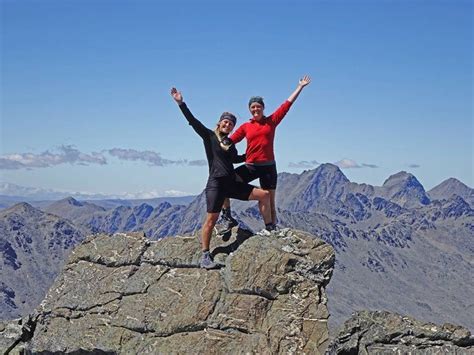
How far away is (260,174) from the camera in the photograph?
2452 cm

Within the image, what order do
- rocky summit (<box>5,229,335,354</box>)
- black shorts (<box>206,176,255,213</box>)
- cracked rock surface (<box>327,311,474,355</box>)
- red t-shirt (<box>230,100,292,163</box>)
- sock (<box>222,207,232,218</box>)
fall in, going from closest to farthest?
cracked rock surface (<box>327,311,474,355</box>)
rocky summit (<box>5,229,335,354</box>)
red t-shirt (<box>230,100,292,163</box>)
black shorts (<box>206,176,255,213</box>)
sock (<box>222,207,232,218</box>)

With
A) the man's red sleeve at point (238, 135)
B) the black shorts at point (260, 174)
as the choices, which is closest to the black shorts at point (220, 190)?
the black shorts at point (260, 174)

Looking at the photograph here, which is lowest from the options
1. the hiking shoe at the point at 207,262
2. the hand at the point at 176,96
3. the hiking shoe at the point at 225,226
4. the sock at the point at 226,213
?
the hiking shoe at the point at 207,262

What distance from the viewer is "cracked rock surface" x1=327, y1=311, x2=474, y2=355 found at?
20.0 m

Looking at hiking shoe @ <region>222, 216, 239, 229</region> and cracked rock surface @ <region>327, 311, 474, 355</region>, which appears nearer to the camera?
cracked rock surface @ <region>327, 311, 474, 355</region>

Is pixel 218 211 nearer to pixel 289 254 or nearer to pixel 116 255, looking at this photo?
pixel 289 254

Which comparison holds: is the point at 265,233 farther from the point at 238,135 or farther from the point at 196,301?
the point at 238,135

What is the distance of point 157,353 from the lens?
22438 mm

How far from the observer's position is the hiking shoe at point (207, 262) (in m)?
24.2

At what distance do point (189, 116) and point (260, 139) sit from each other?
2.99m

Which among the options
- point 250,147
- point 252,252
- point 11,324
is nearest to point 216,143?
point 250,147

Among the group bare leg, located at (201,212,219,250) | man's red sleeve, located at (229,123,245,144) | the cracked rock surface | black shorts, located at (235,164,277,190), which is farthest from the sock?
the cracked rock surface

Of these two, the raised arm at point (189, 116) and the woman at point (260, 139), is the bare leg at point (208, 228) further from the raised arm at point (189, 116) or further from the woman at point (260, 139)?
the raised arm at point (189, 116)

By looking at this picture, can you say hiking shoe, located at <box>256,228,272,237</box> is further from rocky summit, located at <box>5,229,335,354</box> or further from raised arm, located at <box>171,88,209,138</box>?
raised arm, located at <box>171,88,209,138</box>
